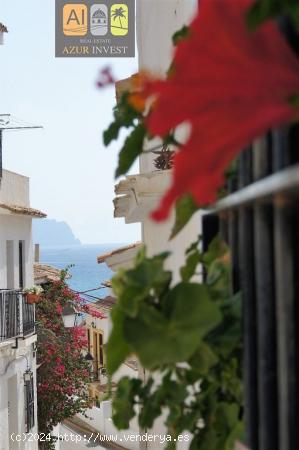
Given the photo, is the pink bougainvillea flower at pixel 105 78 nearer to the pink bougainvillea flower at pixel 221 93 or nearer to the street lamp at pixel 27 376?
the pink bougainvillea flower at pixel 221 93

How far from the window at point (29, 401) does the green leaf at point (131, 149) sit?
33.4 feet

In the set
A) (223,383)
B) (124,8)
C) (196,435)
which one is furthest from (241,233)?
(124,8)

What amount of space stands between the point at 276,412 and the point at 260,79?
1.44 feet

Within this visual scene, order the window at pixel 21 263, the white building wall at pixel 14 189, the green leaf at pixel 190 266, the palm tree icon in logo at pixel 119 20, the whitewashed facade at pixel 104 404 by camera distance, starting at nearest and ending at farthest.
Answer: the green leaf at pixel 190 266 → the palm tree icon in logo at pixel 119 20 → the white building wall at pixel 14 189 → the window at pixel 21 263 → the whitewashed facade at pixel 104 404

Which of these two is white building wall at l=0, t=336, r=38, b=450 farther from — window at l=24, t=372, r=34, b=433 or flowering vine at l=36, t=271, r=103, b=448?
flowering vine at l=36, t=271, r=103, b=448

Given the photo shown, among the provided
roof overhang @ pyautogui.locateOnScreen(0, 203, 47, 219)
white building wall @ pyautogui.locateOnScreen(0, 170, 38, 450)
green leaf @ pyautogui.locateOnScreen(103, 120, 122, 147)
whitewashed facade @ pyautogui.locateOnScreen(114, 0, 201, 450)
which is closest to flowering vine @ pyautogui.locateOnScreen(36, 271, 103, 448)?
white building wall @ pyautogui.locateOnScreen(0, 170, 38, 450)

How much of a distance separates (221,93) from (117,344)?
453 millimetres

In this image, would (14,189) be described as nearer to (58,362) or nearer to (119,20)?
(58,362)

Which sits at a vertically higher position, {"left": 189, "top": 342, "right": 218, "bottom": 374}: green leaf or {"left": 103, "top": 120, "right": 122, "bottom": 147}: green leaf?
{"left": 103, "top": 120, "right": 122, "bottom": 147}: green leaf

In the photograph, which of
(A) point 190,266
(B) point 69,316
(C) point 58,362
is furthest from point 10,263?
(A) point 190,266

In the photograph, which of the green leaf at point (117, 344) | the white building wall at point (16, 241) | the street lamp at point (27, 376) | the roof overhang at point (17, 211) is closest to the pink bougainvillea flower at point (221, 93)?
the green leaf at point (117, 344)

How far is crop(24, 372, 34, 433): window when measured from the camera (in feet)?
35.8

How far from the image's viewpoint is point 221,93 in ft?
2.07

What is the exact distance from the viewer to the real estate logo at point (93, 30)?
8664 millimetres
